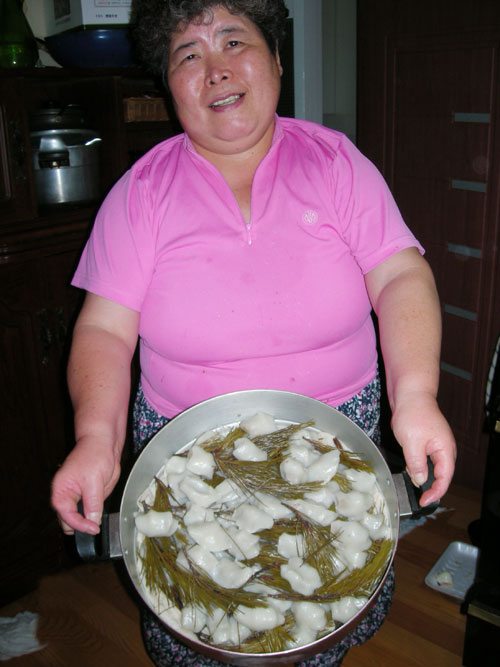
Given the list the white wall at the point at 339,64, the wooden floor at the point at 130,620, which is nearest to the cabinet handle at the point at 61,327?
the wooden floor at the point at 130,620

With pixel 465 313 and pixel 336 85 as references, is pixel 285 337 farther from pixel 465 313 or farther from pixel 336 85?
pixel 336 85

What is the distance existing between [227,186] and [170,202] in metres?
0.10

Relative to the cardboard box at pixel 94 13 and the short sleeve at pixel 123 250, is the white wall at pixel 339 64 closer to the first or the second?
the cardboard box at pixel 94 13

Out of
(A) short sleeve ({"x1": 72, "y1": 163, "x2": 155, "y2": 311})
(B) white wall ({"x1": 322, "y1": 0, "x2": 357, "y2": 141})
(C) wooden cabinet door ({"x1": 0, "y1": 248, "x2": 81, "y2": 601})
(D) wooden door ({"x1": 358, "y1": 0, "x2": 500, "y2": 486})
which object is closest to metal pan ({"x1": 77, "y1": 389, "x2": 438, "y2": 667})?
(A) short sleeve ({"x1": 72, "y1": 163, "x2": 155, "y2": 311})

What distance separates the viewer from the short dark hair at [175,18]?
99 centimetres

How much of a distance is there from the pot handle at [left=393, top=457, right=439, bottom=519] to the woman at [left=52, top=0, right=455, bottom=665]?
175 millimetres

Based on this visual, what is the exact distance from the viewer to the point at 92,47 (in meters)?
1.66

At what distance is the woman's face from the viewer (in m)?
1.00

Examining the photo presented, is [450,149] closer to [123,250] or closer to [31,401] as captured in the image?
[123,250]

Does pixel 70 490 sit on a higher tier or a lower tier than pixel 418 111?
lower

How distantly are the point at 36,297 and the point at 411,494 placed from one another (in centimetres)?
119

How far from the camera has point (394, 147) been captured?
217 cm

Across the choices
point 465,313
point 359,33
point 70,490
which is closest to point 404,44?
point 359,33

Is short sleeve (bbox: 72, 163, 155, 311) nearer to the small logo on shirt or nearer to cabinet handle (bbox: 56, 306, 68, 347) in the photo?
the small logo on shirt
